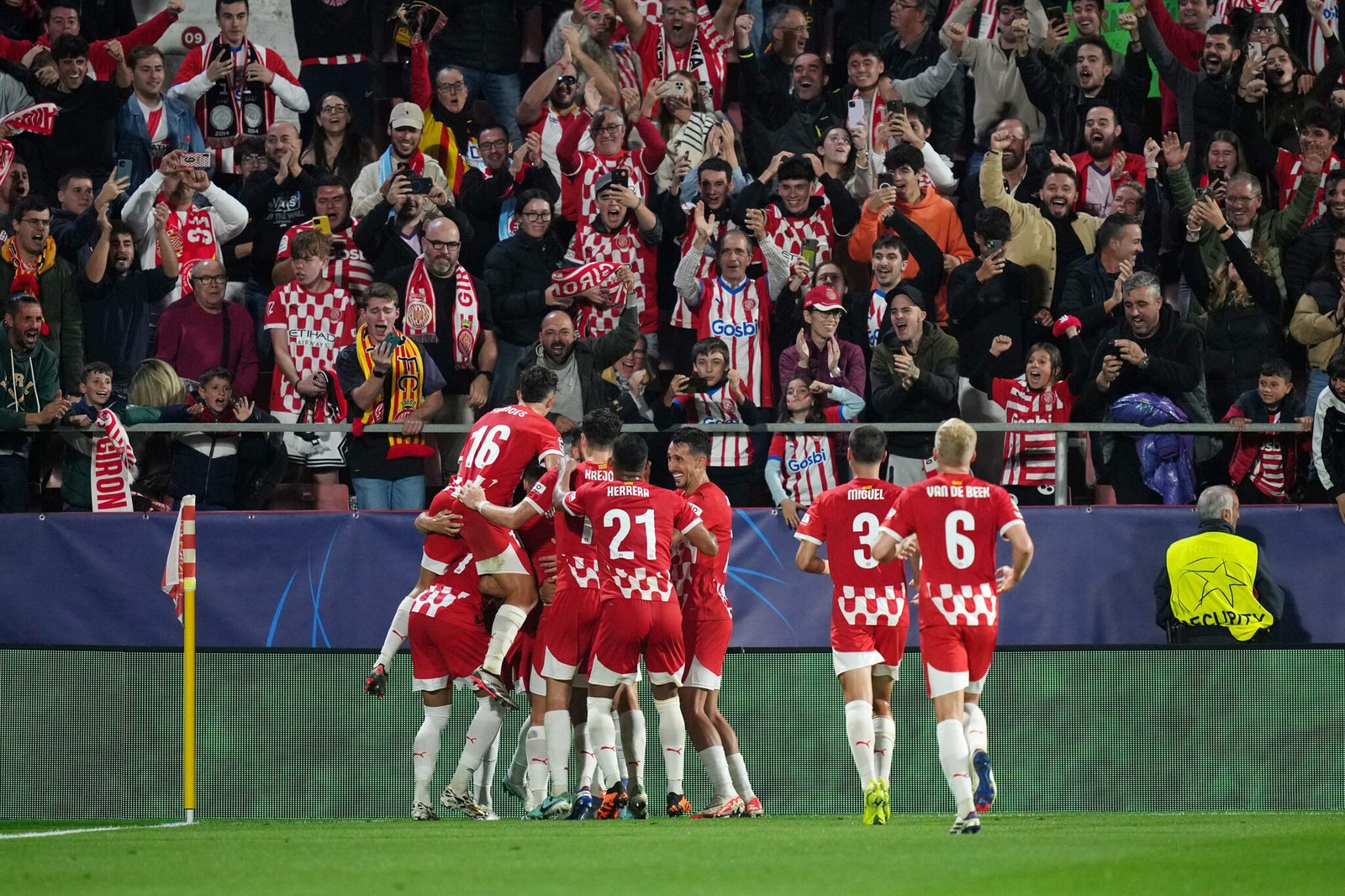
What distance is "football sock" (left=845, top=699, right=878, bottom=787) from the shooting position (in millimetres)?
10094

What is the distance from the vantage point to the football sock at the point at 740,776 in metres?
11.2

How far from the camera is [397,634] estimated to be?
11.0 m

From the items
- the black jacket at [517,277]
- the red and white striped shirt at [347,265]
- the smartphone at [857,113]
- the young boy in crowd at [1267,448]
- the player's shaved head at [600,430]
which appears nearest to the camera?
the player's shaved head at [600,430]

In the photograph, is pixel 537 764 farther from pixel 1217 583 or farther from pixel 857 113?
pixel 857 113

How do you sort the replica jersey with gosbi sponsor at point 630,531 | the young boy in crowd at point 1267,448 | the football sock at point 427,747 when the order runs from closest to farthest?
the replica jersey with gosbi sponsor at point 630,531 < the football sock at point 427,747 < the young boy in crowd at point 1267,448

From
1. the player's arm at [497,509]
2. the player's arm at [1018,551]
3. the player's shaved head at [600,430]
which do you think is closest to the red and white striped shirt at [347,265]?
the player's arm at [497,509]

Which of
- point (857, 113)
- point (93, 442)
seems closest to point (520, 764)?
point (93, 442)

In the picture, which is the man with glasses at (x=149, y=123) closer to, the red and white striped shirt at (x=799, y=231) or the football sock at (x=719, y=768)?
the red and white striped shirt at (x=799, y=231)

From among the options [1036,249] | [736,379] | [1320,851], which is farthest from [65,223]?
[1320,851]

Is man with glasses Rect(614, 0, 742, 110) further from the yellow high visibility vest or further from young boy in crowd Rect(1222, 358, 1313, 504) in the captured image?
the yellow high visibility vest

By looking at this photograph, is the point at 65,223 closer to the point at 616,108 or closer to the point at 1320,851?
the point at 616,108

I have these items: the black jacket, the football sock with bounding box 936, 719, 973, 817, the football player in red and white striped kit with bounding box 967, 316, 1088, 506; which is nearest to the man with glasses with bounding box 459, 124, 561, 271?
the black jacket

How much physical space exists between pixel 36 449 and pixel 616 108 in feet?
17.8

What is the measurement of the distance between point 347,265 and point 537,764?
5.42 m
